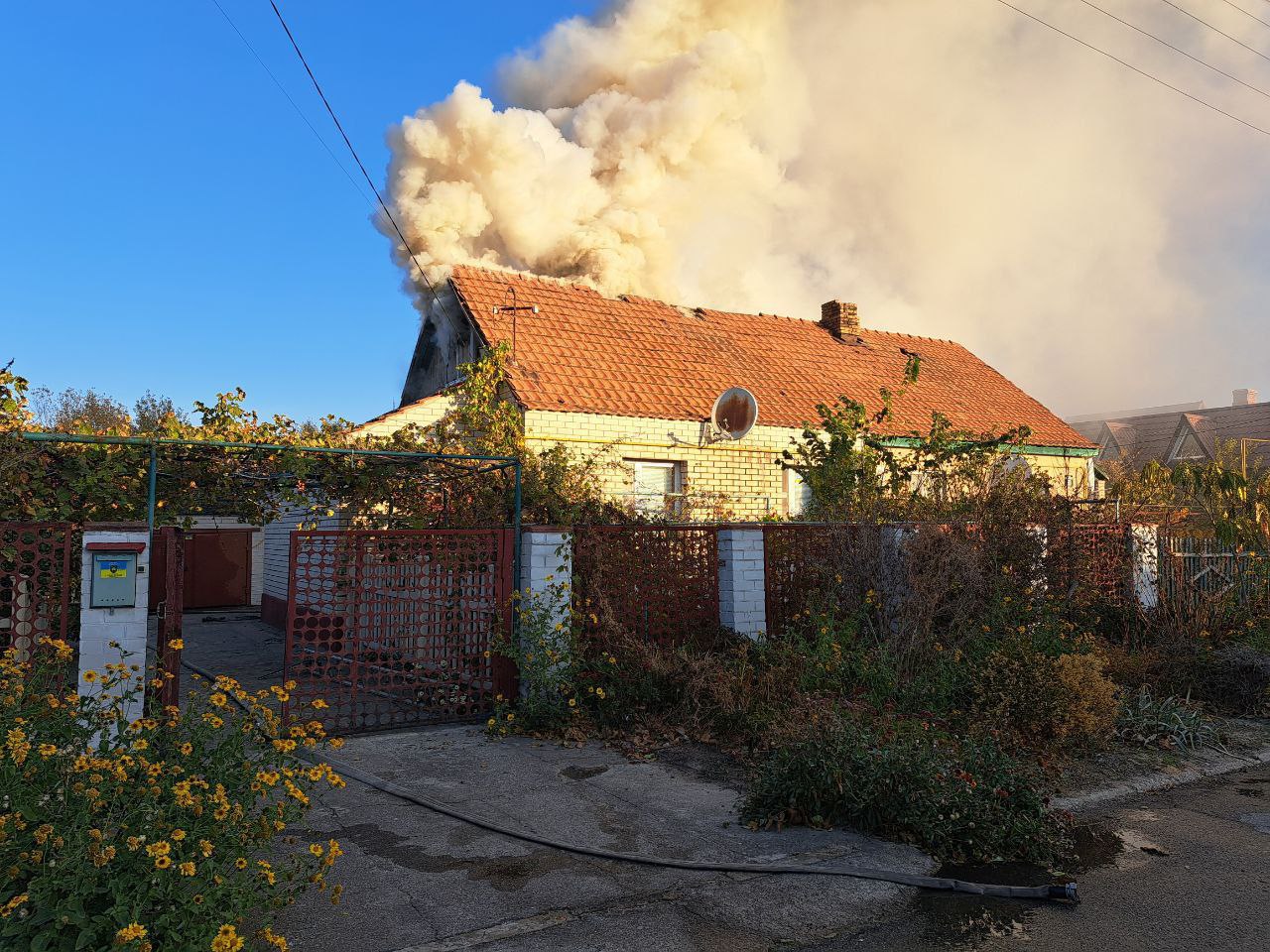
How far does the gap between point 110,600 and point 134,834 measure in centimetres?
304

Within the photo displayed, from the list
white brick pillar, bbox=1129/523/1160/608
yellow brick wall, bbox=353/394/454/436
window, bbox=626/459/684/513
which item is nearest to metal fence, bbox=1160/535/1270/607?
white brick pillar, bbox=1129/523/1160/608

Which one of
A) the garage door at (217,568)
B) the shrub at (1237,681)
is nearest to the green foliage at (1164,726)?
the shrub at (1237,681)

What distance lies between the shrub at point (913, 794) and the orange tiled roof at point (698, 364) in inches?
334

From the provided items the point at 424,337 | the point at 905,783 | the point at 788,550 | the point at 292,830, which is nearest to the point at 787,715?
the point at 905,783

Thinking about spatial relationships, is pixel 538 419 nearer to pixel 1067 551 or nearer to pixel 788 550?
pixel 788 550

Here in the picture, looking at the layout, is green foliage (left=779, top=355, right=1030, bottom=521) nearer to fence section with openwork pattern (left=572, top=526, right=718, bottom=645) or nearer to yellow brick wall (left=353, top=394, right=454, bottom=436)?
fence section with openwork pattern (left=572, top=526, right=718, bottom=645)

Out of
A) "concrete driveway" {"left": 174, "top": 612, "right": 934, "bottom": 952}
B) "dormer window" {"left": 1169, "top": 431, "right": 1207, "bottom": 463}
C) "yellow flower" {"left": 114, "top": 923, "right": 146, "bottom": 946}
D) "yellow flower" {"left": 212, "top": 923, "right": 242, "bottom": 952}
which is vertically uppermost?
"dormer window" {"left": 1169, "top": 431, "right": 1207, "bottom": 463}

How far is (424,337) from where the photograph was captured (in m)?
18.2

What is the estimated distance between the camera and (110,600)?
572 cm

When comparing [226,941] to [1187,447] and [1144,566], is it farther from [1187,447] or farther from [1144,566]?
[1187,447]

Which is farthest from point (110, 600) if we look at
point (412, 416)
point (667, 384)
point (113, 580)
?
point (667, 384)

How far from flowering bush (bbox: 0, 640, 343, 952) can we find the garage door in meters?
16.0

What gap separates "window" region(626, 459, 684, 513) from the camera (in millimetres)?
13977

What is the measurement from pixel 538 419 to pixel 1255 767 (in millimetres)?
9396
